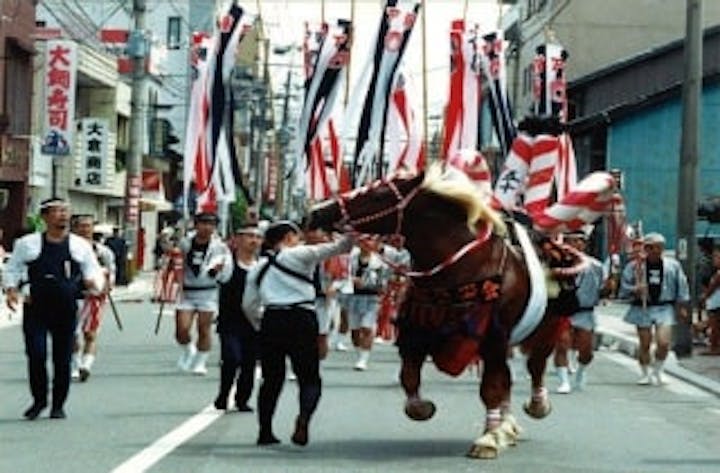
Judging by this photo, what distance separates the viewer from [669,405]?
16.5 meters

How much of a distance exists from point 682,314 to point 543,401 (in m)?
11.1

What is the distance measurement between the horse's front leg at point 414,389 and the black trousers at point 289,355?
0.65 meters

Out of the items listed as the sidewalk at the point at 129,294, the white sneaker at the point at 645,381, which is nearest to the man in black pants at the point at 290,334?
the white sneaker at the point at 645,381

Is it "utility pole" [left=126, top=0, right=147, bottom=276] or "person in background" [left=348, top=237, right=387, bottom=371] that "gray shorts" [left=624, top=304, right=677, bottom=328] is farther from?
"utility pole" [left=126, top=0, right=147, bottom=276]

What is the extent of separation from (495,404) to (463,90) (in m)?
13.4

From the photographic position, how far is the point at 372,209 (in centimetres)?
1134

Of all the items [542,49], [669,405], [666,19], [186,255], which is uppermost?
[666,19]

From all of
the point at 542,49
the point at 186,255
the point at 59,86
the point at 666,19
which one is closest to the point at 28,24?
the point at 59,86

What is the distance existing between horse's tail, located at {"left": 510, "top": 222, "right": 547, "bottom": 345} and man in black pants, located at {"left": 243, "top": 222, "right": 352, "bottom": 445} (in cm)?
154

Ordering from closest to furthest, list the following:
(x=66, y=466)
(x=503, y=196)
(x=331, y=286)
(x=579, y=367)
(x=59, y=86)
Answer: (x=66, y=466) < (x=503, y=196) < (x=579, y=367) < (x=331, y=286) < (x=59, y=86)

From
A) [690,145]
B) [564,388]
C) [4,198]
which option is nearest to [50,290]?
[564,388]

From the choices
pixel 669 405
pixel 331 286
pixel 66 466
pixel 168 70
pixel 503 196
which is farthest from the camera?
pixel 168 70

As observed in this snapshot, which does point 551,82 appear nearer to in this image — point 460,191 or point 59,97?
point 460,191

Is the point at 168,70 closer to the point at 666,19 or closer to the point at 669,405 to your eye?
the point at 666,19
